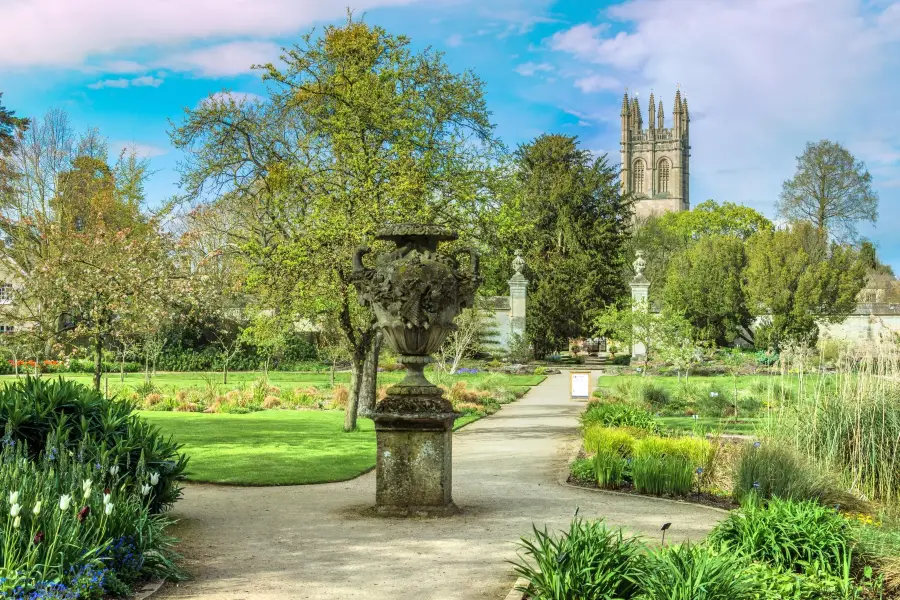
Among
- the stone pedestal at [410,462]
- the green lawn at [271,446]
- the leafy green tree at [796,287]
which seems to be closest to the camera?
the stone pedestal at [410,462]

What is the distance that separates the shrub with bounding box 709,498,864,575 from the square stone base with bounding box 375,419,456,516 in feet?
9.34

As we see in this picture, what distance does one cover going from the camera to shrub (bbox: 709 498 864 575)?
6.19 meters

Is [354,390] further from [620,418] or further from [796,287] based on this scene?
[796,287]

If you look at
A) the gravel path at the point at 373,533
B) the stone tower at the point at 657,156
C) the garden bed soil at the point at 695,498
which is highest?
the stone tower at the point at 657,156

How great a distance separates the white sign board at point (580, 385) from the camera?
22562 mm

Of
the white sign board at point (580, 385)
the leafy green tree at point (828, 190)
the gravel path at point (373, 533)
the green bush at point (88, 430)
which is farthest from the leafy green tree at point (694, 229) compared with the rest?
the green bush at point (88, 430)

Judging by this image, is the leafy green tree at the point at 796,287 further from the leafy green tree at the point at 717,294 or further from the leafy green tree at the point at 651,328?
the leafy green tree at the point at 651,328

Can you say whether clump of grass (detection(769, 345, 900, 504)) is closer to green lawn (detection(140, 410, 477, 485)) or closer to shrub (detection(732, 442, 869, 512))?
shrub (detection(732, 442, 869, 512))

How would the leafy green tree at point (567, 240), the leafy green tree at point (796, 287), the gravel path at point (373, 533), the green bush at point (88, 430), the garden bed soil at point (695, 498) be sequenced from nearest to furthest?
1. the gravel path at point (373, 533)
2. the green bush at point (88, 430)
3. the garden bed soil at point (695, 498)
4. the leafy green tree at point (796, 287)
5. the leafy green tree at point (567, 240)

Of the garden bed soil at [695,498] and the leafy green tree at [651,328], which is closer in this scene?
the garden bed soil at [695,498]

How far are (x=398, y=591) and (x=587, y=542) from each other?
1.32 meters

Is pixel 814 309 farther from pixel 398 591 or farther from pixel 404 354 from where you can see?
pixel 398 591

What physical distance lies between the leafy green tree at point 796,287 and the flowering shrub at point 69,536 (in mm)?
37237

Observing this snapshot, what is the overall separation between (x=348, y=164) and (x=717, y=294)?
33526mm
